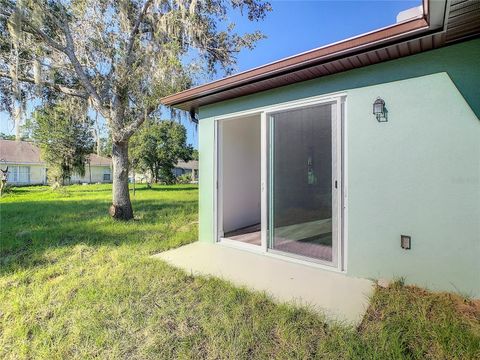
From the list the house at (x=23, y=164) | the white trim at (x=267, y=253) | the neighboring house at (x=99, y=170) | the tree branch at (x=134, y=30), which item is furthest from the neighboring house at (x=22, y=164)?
the white trim at (x=267, y=253)

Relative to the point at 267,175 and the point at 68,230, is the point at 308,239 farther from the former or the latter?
the point at 68,230

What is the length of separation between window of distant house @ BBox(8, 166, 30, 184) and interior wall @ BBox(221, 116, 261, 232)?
26.1 meters

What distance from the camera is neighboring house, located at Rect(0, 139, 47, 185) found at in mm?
23109

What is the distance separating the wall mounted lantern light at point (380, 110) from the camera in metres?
3.06

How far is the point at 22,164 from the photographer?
2378 cm

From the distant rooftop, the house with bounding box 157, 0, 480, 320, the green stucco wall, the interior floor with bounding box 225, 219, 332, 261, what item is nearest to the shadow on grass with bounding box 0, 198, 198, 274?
the house with bounding box 157, 0, 480, 320

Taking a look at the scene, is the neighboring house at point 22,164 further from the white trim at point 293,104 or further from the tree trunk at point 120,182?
the white trim at point 293,104

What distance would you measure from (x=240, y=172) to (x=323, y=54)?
10.6 ft

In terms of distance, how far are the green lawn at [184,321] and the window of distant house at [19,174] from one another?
25458 millimetres

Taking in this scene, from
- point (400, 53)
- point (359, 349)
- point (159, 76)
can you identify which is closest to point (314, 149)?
point (400, 53)

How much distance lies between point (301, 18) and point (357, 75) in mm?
4253

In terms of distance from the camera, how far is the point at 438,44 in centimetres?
266

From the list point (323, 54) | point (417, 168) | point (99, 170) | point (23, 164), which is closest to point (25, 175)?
point (23, 164)

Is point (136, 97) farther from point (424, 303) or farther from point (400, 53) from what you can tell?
point (424, 303)
